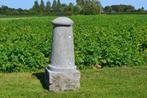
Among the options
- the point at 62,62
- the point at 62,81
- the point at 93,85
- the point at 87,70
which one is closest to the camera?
the point at 62,81

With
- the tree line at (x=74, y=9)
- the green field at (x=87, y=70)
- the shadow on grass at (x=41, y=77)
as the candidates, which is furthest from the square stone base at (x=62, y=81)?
the tree line at (x=74, y=9)

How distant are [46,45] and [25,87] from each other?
297cm

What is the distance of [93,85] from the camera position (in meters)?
7.65

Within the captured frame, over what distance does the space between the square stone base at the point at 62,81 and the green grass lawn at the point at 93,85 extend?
0.13m

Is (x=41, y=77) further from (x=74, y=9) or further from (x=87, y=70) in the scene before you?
(x=74, y=9)

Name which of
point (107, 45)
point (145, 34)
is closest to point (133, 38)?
point (145, 34)

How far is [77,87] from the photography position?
7.29 m

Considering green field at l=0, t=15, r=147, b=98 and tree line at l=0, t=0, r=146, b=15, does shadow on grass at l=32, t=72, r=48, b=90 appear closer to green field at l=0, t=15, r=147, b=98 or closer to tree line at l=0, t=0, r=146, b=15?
green field at l=0, t=15, r=147, b=98

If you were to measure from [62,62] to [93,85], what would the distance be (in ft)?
2.46

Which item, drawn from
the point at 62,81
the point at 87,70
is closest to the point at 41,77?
the point at 62,81

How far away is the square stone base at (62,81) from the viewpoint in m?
7.20

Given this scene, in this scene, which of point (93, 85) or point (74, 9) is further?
point (74, 9)

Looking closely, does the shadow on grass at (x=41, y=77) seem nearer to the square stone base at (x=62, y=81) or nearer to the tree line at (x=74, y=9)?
the square stone base at (x=62, y=81)

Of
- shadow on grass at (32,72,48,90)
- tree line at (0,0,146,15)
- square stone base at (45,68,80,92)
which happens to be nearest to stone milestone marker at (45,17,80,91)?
square stone base at (45,68,80,92)
